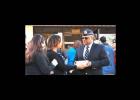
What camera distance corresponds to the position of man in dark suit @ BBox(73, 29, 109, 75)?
22.5 ft

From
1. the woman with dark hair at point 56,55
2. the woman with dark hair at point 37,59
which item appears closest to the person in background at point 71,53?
the woman with dark hair at point 56,55

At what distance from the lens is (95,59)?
6879mm

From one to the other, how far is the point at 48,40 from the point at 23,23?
0.55m

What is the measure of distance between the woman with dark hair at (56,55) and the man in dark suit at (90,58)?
0.23 meters

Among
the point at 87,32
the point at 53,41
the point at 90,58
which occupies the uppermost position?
the point at 87,32

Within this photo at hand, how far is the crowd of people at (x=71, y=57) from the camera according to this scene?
686cm

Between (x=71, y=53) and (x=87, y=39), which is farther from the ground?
(x=87, y=39)

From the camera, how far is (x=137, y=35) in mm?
6895

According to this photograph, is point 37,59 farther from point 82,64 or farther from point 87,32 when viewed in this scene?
point 87,32

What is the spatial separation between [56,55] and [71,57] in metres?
0.27

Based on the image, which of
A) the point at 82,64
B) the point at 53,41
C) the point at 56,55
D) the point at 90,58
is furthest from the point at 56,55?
the point at 90,58

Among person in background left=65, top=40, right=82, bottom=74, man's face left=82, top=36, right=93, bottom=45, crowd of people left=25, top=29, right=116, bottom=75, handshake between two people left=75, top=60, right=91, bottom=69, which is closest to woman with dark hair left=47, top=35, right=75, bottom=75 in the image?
crowd of people left=25, top=29, right=116, bottom=75

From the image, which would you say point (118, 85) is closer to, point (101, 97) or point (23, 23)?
point (101, 97)

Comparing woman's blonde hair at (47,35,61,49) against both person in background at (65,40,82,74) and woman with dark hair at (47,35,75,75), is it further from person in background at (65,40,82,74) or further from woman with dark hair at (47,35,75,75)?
person in background at (65,40,82,74)
